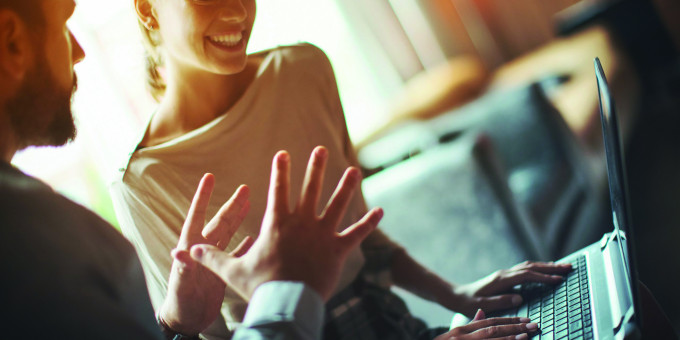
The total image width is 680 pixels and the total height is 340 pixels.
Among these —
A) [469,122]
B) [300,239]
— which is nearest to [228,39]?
[300,239]

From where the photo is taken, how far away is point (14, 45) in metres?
0.59

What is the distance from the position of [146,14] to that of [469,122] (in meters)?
1.17

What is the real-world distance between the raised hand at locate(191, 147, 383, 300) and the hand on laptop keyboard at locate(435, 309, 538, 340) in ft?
0.96

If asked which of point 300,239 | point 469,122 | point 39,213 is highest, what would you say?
point 39,213

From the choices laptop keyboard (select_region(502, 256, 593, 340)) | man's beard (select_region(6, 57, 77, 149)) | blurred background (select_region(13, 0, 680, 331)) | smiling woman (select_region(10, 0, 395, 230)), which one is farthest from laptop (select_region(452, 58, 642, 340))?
man's beard (select_region(6, 57, 77, 149))

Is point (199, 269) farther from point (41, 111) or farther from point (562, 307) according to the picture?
point (562, 307)

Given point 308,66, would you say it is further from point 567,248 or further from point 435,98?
point 435,98

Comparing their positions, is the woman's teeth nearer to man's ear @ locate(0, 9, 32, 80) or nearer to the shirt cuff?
man's ear @ locate(0, 9, 32, 80)

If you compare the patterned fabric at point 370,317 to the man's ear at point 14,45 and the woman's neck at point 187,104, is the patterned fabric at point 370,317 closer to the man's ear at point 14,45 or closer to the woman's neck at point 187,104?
the woman's neck at point 187,104

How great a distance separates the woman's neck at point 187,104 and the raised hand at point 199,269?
0.35ft

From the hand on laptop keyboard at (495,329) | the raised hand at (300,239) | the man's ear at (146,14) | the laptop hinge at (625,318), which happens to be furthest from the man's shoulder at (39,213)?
the laptop hinge at (625,318)

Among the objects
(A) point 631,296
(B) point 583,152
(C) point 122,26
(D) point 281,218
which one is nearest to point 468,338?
(A) point 631,296

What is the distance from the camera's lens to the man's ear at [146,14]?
721 mm

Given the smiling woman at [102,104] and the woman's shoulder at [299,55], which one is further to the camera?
the woman's shoulder at [299,55]
